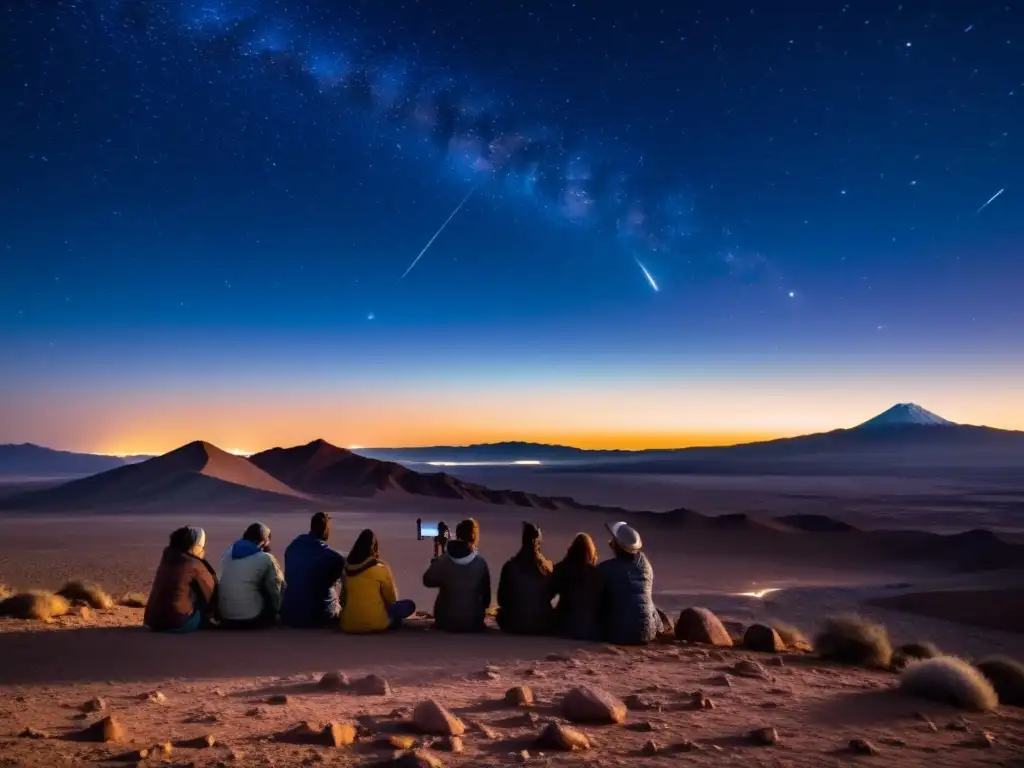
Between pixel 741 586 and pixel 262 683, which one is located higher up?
pixel 262 683

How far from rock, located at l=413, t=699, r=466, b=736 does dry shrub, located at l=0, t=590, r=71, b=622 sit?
6462mm

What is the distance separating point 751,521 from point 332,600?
3479cm

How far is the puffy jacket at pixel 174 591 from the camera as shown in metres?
8.14

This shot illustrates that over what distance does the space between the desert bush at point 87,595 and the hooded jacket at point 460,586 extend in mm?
5311

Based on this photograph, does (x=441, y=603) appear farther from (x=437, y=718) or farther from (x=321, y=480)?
(x=321, y=480)

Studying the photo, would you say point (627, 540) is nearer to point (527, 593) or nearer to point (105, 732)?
point (527, 593)

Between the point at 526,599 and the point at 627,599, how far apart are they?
3.51ft

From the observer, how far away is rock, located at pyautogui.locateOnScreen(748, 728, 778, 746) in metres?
4.96

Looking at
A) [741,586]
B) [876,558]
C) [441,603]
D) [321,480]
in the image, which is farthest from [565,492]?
[441,603]

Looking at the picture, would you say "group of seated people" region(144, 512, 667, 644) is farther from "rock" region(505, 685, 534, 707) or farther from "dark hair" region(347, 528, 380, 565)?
"rock" region(505, 685, 534, 707)

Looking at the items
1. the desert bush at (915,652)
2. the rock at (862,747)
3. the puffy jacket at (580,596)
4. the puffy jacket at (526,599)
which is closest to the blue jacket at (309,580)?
the puffy jacket at (526,599)

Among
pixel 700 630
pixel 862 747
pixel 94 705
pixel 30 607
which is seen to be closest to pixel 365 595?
pixel 94 705

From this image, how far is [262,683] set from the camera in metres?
6.34

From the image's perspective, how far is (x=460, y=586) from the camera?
28.3ft
